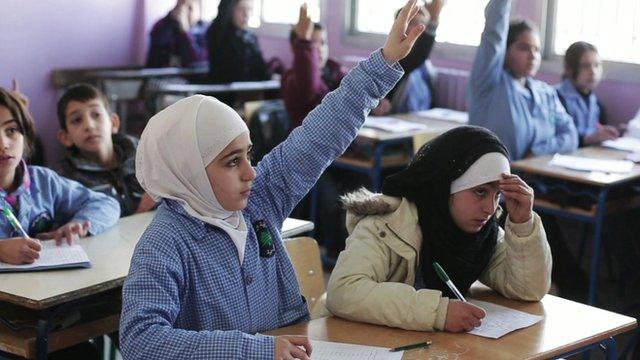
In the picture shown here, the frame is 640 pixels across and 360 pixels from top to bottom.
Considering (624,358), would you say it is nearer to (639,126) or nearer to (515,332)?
(515,332)

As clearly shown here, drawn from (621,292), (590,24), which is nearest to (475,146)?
(621,292)

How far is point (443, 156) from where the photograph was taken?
2.29 meters

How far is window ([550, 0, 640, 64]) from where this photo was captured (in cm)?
543

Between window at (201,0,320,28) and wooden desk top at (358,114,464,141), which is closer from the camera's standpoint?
wooden desk top at (358,114,464,141)

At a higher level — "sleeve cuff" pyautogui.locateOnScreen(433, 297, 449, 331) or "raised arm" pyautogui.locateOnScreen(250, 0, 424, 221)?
"raised arm" pyautogui.locateOnScreen(250, 0, 424, 221)

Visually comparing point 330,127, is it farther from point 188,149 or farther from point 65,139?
point 65,139

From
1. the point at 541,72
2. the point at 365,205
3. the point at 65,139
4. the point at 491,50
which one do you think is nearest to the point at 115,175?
the point at 65,139

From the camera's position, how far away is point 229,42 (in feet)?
21.8

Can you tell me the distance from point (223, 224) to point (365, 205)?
452mm

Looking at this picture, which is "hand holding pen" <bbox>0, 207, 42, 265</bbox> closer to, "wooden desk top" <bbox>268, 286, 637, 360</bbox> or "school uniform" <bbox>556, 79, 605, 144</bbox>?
"wooden desk top" <bbox>268, 286, 637, 360</bbox>

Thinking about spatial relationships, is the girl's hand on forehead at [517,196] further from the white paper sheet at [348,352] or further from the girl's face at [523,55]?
the girl's face at [523,55]

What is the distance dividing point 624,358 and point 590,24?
270cm

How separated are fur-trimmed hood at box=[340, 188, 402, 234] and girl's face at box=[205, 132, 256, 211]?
1.48 feet

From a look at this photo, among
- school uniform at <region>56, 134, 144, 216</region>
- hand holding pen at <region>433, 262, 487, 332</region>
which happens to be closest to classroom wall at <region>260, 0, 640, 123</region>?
school uniform at <region>56, 134, 144, 216</region>
